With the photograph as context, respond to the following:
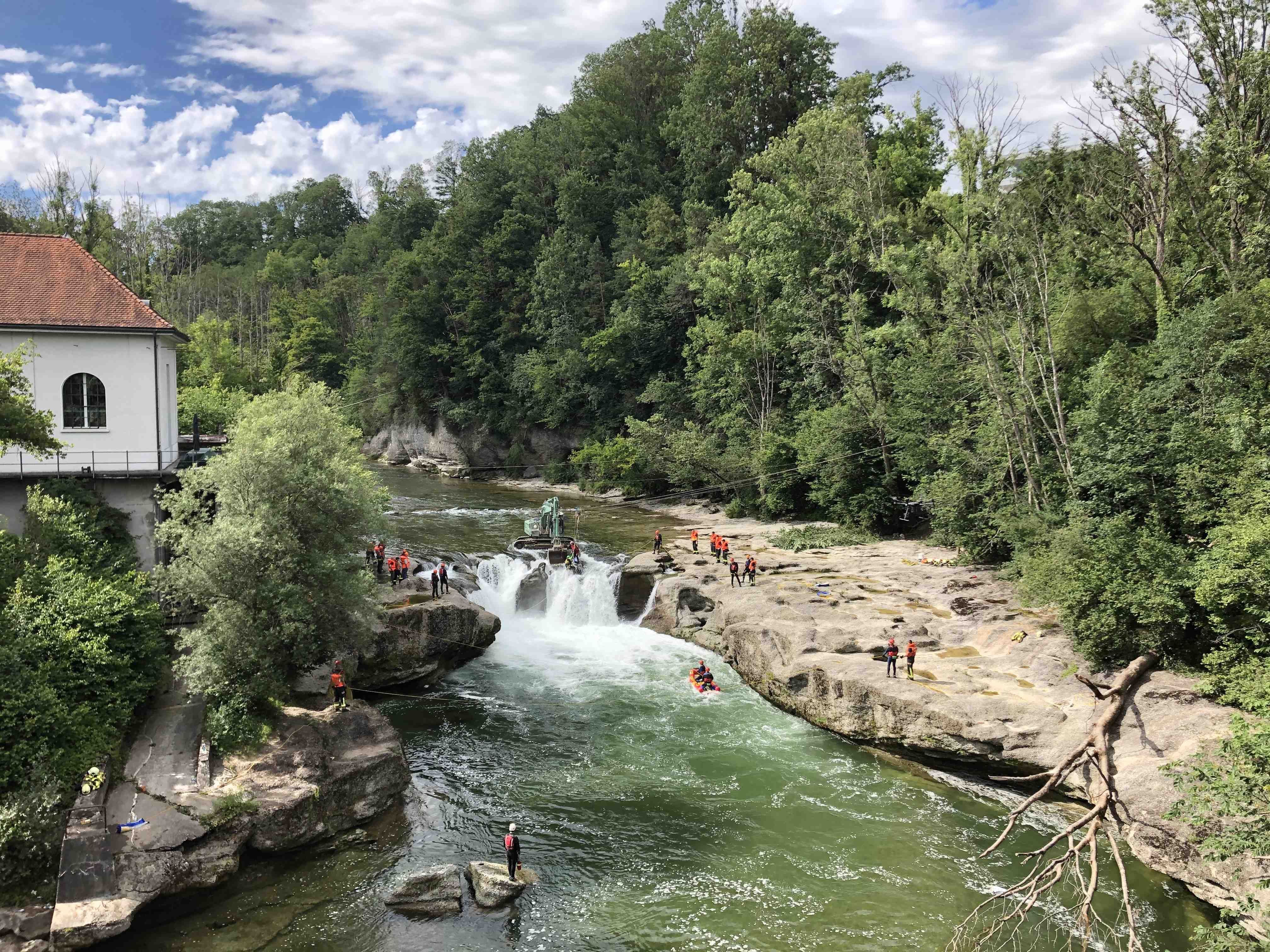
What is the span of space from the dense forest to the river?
618cm

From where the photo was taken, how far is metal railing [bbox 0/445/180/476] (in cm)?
2209

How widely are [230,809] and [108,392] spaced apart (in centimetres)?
1392

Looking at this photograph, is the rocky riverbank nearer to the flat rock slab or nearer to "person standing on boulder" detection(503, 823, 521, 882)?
"person standing on boulder" detection(503, 823, 521, 882)

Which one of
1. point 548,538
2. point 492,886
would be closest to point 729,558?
point 548,538

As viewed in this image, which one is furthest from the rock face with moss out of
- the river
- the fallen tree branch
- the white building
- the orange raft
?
the fallen tree branch

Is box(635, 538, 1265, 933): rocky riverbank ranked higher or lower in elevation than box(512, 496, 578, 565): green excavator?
lower

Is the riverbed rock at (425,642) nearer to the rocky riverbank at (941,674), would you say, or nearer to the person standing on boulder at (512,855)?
the rocky riverbank at (941,674)

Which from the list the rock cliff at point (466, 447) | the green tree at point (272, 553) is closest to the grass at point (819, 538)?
the green tree at point (272, 553)

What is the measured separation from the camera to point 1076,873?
12.0m

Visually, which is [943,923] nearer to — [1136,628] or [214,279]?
[1136,628]

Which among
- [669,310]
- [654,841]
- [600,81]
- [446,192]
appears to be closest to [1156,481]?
[654,841]

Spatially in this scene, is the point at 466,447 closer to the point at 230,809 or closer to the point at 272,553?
the point at 272,553

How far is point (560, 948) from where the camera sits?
1353cm

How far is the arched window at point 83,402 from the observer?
2303 cm
